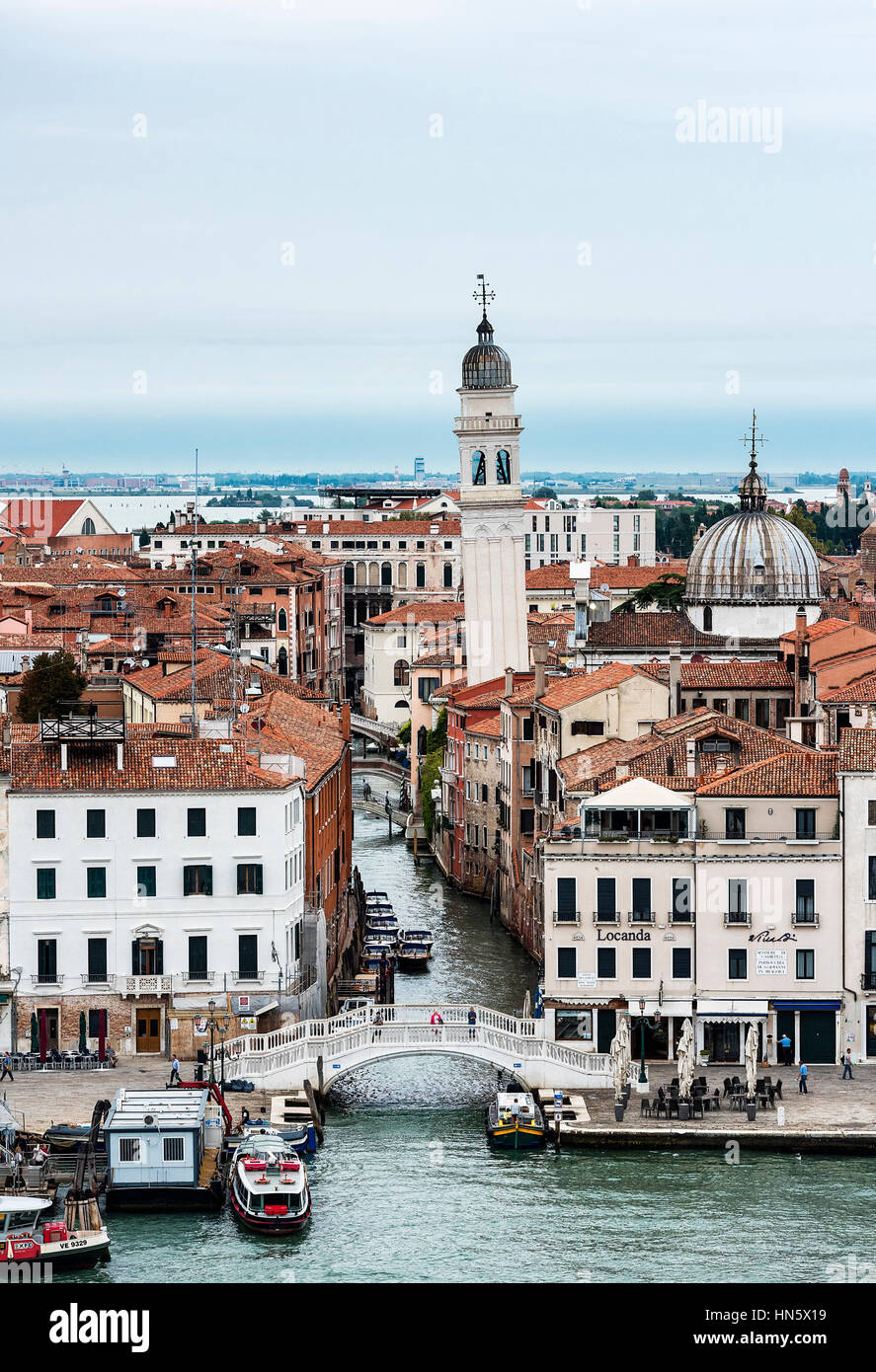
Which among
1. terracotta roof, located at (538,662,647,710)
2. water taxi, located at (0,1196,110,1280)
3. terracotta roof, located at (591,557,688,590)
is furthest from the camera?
terracotta roof, located at (591,557,688,590)

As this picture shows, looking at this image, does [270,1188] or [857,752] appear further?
[857,752]

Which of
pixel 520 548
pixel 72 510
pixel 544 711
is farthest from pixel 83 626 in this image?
pixel 72 510

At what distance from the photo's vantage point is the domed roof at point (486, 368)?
6762 centimetres

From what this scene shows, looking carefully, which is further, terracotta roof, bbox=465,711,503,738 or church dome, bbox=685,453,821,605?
church dome, bbox=685,453,821,605

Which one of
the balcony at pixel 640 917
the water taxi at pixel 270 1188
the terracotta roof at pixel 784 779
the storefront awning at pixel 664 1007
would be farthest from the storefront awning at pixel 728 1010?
the water taxi at pixel 270 1188

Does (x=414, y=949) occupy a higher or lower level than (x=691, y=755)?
lower

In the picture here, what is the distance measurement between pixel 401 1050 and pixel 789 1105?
17.6 ft

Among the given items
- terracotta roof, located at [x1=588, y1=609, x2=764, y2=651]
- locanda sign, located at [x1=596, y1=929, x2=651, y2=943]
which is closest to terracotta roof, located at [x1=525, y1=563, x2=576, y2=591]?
terracotta roof, located at [x1=588, y1=609, x2=764, y2=651]

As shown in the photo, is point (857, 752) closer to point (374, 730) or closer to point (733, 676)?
point (733, 676)

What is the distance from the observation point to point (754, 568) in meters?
56.1

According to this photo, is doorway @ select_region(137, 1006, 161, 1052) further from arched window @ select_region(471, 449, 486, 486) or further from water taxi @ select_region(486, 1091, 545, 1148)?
arched window @ select_region(471, 449, 486, 486)

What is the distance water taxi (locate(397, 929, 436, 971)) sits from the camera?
42.7m

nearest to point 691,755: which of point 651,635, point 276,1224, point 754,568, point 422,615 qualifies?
point 276,1224

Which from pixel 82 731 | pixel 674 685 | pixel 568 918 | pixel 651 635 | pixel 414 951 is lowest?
pixel 414 951
